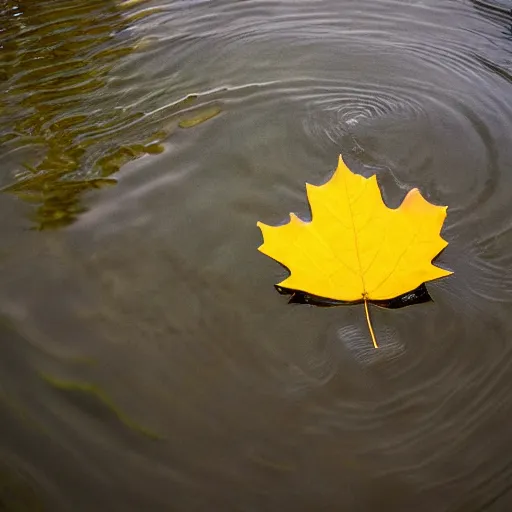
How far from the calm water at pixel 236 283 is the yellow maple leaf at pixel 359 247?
0.06 meters

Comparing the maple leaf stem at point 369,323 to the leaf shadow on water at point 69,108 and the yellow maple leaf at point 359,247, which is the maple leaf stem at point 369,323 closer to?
the yellow maple leaf at point 359,247

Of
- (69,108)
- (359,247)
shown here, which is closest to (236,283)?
(359,247)

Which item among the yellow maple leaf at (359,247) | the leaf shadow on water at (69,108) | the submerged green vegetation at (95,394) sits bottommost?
the submerged green vegetation at (95,394)

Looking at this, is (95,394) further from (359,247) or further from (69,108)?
(69,108)

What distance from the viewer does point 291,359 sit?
107 centimetres

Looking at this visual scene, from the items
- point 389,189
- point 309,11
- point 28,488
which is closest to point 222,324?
point 28,488

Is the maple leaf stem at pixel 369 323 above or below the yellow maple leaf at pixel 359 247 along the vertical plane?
below

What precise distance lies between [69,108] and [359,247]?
3.30 ft

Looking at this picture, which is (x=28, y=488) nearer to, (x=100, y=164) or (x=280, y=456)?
(x=280, y=456)

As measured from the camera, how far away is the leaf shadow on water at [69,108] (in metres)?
1.45

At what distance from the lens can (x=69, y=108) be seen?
5.59ft

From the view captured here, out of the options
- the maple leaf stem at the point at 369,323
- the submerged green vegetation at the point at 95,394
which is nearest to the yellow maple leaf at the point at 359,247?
the maple leaf stem at the point at 369,323

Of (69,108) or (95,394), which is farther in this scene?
(69,108)

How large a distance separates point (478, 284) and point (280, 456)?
52cm
